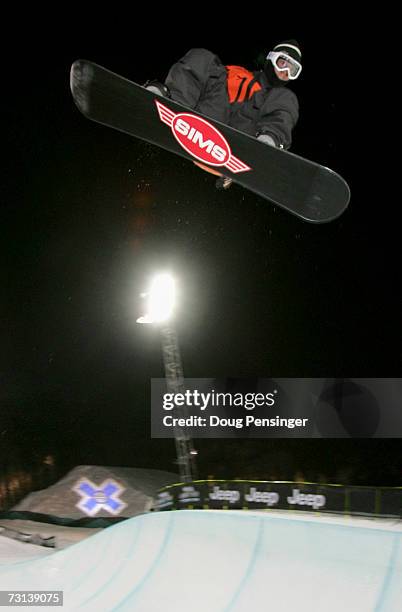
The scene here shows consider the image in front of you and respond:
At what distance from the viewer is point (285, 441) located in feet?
93.8

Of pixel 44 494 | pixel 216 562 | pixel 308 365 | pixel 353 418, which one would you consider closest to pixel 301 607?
pixel 216 562

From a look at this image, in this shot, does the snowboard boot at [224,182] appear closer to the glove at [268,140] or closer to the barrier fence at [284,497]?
the glove at [268,140]

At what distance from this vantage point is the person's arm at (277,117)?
429cm

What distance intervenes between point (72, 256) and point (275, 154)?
81.6ft

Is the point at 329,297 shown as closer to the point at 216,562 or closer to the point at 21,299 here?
the point at 21,299

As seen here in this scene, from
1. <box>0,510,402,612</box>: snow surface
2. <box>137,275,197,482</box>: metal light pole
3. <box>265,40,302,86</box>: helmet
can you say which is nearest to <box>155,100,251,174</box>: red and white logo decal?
<box>265,40,302,86</box>: helmet

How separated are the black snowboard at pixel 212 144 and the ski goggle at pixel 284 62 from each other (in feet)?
1.65

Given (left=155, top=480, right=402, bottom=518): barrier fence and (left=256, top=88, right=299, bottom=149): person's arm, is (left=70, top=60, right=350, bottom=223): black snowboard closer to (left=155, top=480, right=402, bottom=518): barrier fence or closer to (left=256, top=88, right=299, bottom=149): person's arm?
(left=256, top=88, right=299, bottom=149): person's arm

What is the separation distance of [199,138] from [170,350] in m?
9.89

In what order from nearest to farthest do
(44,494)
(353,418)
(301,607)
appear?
(301,607) < (44,494) < (353,418)

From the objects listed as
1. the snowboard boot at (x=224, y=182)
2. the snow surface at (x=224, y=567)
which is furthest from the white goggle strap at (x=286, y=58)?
the snow surface at (x=224, y=567)

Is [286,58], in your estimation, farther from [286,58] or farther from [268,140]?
[268,140]

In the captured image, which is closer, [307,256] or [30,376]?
[307,256]

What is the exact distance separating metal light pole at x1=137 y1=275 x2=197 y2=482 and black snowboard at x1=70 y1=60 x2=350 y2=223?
916 centimetres
